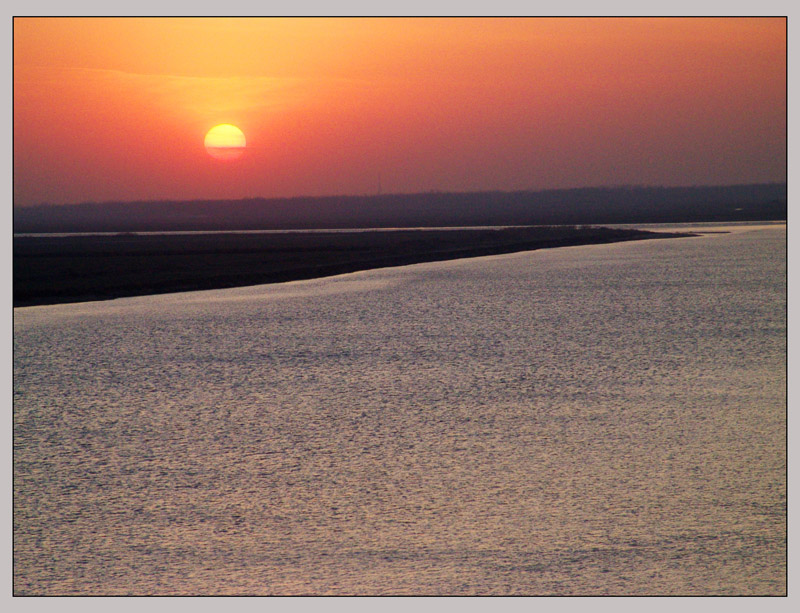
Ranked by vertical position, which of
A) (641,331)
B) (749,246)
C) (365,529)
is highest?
(749,246)

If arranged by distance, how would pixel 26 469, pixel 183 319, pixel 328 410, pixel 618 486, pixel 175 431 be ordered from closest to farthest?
pixel 618 486 < pixel 26 469 < pixel 175 431 < pixel 328 410 < pixel 183 319

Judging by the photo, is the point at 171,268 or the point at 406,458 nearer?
the point at 406,458

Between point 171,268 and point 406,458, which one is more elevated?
point 171,268

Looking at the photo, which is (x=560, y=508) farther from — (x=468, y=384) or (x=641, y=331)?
(x=641, y=331)

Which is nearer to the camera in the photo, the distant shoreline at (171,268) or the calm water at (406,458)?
the calm water at (406,458)

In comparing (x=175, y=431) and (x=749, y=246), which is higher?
(x=749, y=246)

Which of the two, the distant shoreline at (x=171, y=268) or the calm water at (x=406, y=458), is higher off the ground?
the distant shoreline at (x=171, y=268)

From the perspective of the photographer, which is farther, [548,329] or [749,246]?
[749,246]

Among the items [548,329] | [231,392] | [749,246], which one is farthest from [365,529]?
[749,246]
